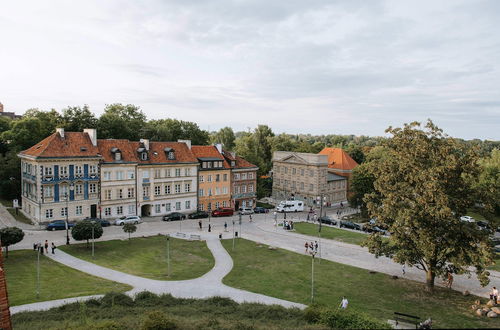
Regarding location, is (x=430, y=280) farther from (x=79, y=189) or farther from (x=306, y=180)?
(x=306, y=180)

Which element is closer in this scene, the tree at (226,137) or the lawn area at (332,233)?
the lawn area at (332,233)

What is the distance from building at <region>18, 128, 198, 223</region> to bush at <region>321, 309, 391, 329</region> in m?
36.7

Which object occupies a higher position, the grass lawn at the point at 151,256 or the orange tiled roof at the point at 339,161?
the orange tiled roof at the point at 339,161

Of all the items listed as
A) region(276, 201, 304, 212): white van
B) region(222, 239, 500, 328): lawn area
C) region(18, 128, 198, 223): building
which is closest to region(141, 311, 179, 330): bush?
region(222, 239, 500, 328): lawn area

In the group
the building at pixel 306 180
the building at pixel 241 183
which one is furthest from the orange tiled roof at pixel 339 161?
the building at pixel 241 183

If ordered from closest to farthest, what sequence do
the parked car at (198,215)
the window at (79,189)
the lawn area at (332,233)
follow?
the lawn area at (332,233) < the window at (79,189) < the parked car at (198,215)

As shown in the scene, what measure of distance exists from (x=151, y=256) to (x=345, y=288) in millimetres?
19435

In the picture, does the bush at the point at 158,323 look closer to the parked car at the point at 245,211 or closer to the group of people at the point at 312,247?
the group of people at the point at 312,247

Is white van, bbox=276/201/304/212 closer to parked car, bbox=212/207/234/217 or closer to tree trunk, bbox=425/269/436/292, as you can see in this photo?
parked car, bbox=212/207/234/217

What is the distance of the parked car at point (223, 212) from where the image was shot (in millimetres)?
61703

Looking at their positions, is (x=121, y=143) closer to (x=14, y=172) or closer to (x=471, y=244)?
(x=14, y=172)

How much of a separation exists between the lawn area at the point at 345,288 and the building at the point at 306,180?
38532 millimetres

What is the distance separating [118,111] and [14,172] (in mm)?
29679

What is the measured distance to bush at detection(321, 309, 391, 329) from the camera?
1418 centimetres
